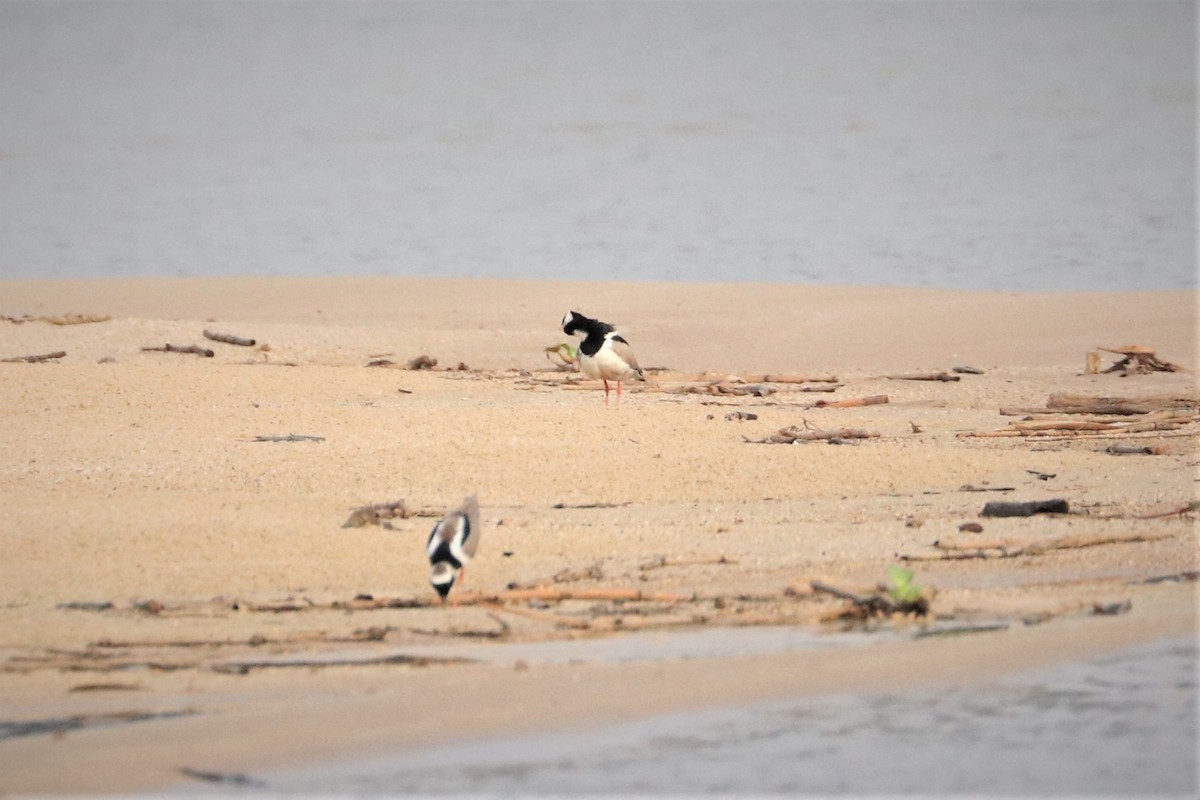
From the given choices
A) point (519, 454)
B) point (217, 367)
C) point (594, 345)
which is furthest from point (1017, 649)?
point (217, 367)

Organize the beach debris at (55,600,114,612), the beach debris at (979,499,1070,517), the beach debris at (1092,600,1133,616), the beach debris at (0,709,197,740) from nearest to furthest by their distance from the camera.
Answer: the beach debris at (0,709,197,740) → the beach debris at (1092,600,1133,616) → the beach debris at (55,600,114,612) → the beach debris at (979,499,1070,517)

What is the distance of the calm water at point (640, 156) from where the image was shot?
26016 millimetres

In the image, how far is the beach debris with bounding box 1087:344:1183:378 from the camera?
15172 millimetres

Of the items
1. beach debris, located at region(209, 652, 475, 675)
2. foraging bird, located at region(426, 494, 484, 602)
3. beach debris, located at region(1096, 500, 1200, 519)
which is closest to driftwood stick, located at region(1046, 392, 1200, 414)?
beach debris, located at region(1096, 500, 1200, 519)

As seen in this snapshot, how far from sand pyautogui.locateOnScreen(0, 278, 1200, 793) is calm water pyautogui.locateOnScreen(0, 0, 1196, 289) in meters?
9.19

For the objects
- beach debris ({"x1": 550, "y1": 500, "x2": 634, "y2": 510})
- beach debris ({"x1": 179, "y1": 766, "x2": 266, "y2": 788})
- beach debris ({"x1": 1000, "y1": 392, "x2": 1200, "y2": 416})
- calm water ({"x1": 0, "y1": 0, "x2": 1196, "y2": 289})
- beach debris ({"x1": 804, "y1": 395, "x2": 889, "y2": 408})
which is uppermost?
calm water ({"x1": 0, "y1": 0, "x2": 1196, "y2": 289})

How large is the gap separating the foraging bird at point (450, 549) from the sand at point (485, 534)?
0.49ft

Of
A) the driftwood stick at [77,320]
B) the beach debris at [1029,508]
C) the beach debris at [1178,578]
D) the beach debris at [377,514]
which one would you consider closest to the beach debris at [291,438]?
the beach debris at [377,514]

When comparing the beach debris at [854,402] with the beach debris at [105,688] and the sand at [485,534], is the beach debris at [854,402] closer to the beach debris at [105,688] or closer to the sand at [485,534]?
the sand at [485,534]

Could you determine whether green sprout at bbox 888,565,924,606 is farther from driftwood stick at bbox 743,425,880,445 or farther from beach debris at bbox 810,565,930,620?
driftwood stick at bbox 743,425,880,445

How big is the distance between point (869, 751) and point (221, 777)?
2077 millimetres

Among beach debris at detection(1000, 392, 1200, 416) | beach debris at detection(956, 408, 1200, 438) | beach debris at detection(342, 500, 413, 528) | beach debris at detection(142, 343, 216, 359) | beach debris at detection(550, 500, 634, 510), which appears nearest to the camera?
beach debris at detection(342, 500, 413, 528)

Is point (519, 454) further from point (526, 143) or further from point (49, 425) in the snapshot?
point (526, 143)

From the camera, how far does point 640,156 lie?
3741 cm
